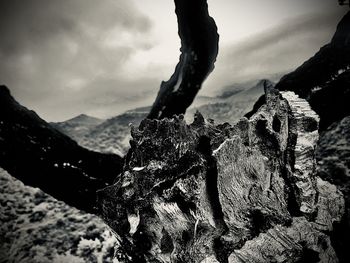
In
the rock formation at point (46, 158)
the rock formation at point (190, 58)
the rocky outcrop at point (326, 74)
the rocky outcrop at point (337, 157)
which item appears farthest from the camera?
the rocky outcrop at point (337, 157)

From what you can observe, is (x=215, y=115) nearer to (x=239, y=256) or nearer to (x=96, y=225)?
(x=96, y=225)

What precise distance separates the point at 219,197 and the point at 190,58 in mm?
1465

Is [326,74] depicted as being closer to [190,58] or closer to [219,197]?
[190,58]

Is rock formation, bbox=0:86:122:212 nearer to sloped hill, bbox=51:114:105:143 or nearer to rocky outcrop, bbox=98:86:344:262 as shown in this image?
rocky outcrop, bbox=98:86:344:262

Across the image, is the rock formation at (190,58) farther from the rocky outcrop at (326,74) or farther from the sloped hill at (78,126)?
the sloped hill at (78,126)

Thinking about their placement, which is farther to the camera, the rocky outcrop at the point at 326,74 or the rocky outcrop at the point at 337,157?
the rocky outcrop at the point at 337,157

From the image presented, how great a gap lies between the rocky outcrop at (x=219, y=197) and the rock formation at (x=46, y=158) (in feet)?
2.02

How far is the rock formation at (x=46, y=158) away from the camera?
89.4 inches

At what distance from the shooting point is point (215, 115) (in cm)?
520

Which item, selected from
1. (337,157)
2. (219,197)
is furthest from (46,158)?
(337,157)

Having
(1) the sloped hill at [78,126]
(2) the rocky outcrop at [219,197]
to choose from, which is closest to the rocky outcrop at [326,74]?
(2) the rocky outcrop at [219,197]

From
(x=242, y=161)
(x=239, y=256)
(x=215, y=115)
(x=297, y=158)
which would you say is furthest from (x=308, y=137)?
(x=215, y=115)

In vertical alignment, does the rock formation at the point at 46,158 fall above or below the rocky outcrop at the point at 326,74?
below

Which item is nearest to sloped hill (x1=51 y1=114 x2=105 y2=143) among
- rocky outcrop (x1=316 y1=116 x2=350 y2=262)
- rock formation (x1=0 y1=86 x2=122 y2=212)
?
rock formation (x1=0 y1=86 x2=122 y2=212)
